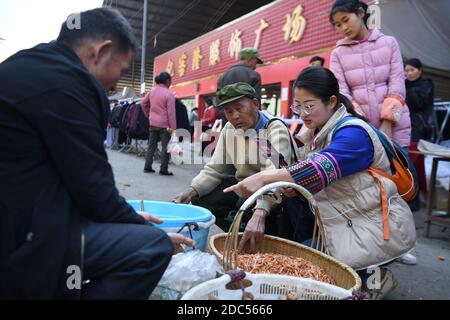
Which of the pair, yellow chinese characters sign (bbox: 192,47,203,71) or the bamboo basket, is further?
yellow chinese characters sign (bbox: 192,47,203,71)

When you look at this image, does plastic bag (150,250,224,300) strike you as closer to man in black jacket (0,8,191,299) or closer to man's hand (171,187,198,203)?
man in black jacket (0,8,191,299)

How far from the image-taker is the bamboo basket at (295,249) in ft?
5.09

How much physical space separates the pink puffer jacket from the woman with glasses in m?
0.92

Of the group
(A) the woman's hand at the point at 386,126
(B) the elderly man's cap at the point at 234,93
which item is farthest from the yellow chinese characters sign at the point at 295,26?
(B) the elderly man's cap at the point at 234,93

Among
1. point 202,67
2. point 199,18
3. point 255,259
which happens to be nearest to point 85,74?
point 255,259

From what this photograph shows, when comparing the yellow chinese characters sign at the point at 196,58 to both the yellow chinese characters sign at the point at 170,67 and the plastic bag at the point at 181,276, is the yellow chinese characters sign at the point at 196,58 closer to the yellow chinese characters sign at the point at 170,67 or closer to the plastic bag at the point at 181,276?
the yellow chinese characters sign at the point at 170,67

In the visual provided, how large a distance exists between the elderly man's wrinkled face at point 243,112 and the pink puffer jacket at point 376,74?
0.87 metres

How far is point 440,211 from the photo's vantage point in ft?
13.2

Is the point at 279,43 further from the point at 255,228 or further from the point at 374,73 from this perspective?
the point at 255,228

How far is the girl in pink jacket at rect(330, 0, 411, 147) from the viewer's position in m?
2.66

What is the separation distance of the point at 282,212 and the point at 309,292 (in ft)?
2.84

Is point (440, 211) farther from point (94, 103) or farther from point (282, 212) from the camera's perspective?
point (94, 103)

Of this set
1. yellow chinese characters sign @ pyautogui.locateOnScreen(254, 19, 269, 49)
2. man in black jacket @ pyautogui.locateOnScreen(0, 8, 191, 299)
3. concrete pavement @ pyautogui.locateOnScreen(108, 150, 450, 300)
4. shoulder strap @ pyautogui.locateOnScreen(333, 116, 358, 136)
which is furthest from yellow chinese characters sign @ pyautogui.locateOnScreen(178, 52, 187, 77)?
man in black jacket @ pyautogui.locateOnScreen(0, 8, 191, 299)

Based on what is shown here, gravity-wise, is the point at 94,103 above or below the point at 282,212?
above
